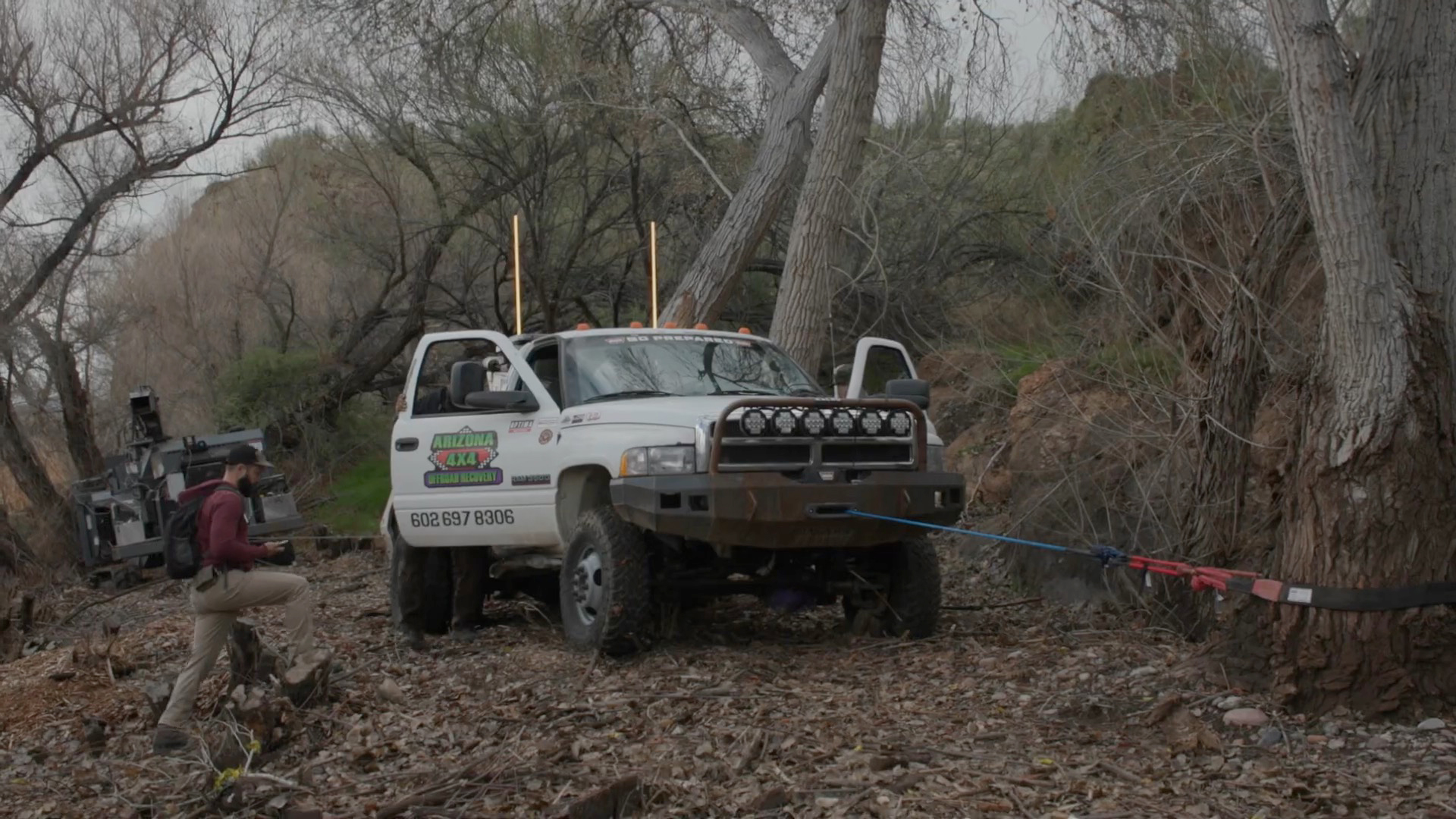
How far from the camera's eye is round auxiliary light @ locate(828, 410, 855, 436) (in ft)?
26.9

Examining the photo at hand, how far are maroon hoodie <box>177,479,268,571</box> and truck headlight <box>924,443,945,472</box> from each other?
11.9ft

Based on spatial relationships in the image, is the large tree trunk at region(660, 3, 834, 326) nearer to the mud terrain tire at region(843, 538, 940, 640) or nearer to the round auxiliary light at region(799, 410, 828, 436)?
the mud terrain tire at region(843, 538, 940, 640)

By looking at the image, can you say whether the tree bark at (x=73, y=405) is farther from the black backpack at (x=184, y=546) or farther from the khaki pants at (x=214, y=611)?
the khaki pants at (x=214, y=611)

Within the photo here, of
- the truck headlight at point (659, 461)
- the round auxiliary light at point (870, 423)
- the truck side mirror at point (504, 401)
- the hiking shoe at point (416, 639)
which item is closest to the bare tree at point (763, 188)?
the hiking shoe at point (416, 639)

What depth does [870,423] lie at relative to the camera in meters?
8.31

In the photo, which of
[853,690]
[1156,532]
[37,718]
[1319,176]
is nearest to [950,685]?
[853,690]

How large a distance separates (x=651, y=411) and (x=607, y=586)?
3.18 ft

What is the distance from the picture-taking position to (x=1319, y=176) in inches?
253

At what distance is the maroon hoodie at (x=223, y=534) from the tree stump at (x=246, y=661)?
43cm

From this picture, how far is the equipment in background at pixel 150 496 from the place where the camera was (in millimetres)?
17078

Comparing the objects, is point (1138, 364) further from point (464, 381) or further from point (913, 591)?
point (464, 381)

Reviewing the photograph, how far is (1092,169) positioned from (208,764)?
779cm

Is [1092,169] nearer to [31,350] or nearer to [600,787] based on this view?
[600,787]

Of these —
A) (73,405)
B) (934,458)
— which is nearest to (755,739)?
(934,458)
